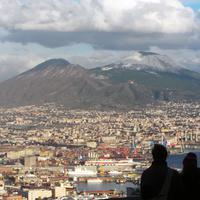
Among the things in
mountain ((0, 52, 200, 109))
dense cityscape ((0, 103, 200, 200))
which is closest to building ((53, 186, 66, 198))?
dense cityscape ((0, 103, 200, 200))

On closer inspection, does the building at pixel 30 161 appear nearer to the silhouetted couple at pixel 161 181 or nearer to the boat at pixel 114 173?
the boat at pixel 114 173

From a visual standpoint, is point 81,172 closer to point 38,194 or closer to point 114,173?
point 114,173

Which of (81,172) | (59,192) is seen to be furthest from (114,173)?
(59,192)

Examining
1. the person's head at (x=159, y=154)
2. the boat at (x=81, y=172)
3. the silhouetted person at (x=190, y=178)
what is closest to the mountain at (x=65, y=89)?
the boat at (x=81, y=172)

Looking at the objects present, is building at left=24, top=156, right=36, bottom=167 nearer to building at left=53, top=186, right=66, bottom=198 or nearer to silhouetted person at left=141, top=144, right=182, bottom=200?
building at left=53, top=186, right=66, bottom=198

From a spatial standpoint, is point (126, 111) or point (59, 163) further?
point (126, 111)

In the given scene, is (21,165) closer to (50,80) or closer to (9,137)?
(9,137)

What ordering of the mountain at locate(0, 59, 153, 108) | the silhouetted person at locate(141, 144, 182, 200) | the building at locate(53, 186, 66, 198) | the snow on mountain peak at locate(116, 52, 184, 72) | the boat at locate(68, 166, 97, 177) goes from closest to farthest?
the silhouetted person at locate(141, 144, 182, 200) → the building at locate(53, 186, 66, 198) → the boat at locate(68, 166, 97, 177) → the mountain at locate(0, 59, 153, 108) → the snow on mountain peak at locate(116, 52, 184, 72)

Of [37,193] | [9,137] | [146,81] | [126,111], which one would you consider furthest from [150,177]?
[146,81]
